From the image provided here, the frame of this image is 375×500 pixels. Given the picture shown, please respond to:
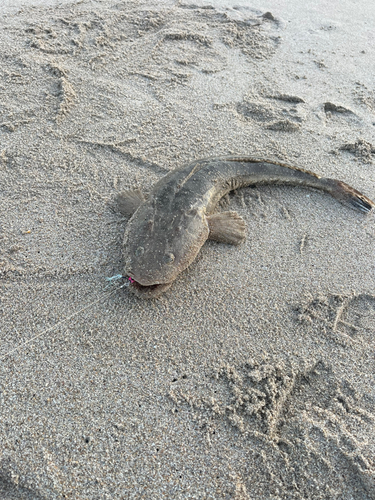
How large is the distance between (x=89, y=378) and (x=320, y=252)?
7.59 ft

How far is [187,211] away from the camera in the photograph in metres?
3.04

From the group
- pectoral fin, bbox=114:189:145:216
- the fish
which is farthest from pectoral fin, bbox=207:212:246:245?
pectoral fin, bbox=114:189:145:216

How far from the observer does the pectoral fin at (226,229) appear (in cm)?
320

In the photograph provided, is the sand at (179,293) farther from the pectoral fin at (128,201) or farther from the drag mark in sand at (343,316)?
the pectoral fin at (128,201)

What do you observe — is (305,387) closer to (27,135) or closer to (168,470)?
(168,470)

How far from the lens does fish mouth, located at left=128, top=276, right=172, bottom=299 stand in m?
2.77

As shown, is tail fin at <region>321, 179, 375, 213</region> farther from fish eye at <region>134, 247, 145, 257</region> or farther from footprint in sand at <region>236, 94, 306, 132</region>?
fish eye at <region>134, 247, 145, 257</region>

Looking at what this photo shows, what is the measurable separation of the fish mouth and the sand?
8cm

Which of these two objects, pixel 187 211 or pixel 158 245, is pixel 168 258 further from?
pixel 187 211

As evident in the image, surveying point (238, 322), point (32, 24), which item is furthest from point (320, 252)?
point (32, 24)

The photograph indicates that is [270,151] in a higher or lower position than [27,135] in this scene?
higher

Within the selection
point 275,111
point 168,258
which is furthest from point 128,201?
point 275,111

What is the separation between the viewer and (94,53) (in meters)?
5.25

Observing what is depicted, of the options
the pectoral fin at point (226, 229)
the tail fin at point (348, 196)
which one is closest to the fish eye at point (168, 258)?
the pectoral fin at point (226, 229)
